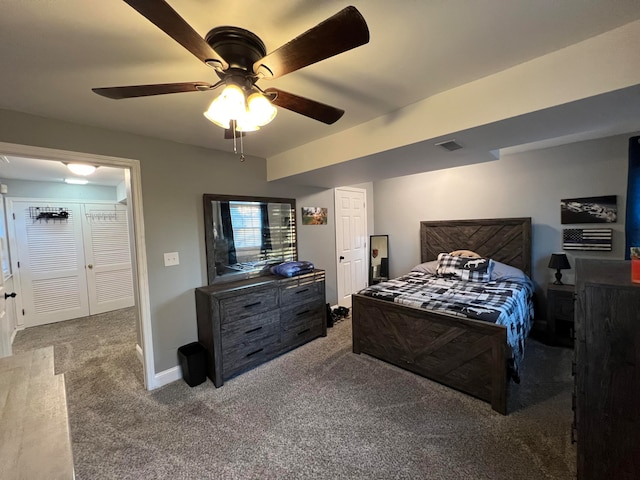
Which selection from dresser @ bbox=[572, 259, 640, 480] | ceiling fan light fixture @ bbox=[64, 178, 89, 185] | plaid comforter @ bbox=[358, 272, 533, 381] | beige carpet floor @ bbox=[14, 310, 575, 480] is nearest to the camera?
dresser @ bbox=[572, 259, 640, 480]

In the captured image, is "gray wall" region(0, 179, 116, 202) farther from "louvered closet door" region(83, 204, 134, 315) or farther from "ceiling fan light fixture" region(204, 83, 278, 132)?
"ceiling fan light fixture" region(204, 83, 278, 132)

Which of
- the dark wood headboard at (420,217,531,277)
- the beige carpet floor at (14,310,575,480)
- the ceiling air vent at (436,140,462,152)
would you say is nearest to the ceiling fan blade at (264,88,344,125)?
the ceiling air vent at (436,140,462,152)

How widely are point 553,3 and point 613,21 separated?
15.3 inches

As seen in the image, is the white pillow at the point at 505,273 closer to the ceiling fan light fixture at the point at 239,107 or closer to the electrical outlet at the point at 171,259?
the ceiling fan light fixture at the point at 239,107

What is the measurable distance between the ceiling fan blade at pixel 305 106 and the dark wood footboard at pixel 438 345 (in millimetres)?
1866

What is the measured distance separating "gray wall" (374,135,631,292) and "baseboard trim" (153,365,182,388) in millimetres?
3712

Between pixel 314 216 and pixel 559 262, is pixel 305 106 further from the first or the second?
pixel 559 262

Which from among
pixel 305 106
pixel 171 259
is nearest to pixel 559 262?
pixel 305 106

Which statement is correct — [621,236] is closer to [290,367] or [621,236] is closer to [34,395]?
[290,367]

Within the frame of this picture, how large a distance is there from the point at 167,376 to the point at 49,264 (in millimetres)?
3371

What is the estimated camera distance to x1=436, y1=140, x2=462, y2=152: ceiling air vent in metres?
1.96

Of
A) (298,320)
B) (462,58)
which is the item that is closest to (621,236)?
(462,58)

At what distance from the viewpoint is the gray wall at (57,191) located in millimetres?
3898

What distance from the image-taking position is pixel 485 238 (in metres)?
3.73
